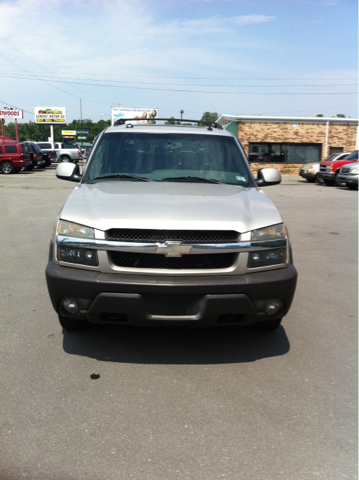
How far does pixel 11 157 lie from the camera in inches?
1103

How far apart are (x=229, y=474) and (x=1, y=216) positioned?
10.3m

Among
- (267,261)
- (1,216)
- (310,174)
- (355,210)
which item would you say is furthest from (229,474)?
(310,174)

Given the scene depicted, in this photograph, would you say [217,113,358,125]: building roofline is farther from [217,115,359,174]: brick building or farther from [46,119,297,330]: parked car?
[46,119,297,330]: parked car

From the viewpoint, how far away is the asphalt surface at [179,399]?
258 cm

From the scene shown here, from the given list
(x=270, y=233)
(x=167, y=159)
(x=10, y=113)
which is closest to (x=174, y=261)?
(x=270, y=233)

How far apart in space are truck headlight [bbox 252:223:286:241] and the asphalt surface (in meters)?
0.99

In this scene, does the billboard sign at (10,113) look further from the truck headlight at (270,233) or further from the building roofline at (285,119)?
the truck headlight at (270,233)

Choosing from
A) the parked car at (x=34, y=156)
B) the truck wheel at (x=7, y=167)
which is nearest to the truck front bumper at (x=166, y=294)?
the truck wheel at (x=7, y=167)

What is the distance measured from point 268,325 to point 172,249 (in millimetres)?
1280

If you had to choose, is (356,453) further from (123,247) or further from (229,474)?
(123,247)

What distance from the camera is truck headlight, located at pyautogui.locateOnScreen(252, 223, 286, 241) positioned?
3.55 metres

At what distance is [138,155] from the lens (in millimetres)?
4848

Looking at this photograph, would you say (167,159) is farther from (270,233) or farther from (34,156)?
(34,156)

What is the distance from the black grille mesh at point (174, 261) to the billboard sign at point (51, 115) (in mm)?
63776
